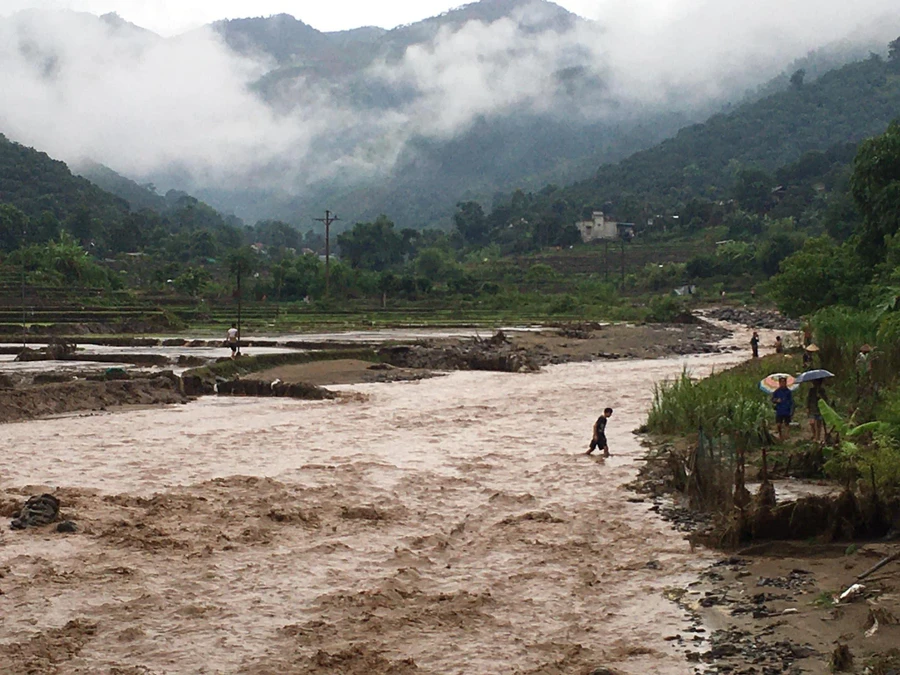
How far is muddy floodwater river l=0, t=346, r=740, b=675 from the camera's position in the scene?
722 cm

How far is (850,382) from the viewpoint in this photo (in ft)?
55.3

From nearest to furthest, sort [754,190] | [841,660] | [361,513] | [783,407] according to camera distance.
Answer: [841,660] < [361,513] < [783,407] < [754,190]

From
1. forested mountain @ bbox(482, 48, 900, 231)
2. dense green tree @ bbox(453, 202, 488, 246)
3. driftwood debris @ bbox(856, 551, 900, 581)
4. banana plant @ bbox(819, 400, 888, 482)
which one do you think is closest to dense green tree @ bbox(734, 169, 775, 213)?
forested mountain @ bbox(482, 48, 900, 231)

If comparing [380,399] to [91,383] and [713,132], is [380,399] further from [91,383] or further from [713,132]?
[713,132]

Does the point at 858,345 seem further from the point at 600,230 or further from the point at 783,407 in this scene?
the point at 600,230

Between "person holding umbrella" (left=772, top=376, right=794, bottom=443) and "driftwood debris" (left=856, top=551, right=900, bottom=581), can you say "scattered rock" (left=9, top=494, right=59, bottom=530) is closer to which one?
"driftwood debris" (left=856, top=551, right=900, bottom=581)

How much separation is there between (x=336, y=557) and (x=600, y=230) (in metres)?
100

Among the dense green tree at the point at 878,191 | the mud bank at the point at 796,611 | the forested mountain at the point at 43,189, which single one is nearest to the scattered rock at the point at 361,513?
the mud bank at the point at 796,611

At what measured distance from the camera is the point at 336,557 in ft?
32.0

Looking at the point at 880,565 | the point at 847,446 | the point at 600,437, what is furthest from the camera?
the point at 600,437

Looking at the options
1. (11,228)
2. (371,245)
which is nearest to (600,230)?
(371,245)

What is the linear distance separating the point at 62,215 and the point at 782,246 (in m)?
70.4

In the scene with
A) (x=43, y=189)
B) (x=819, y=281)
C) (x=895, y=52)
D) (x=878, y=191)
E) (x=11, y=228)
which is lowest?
(x=819, y=281)

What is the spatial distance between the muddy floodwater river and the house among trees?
90382mm
